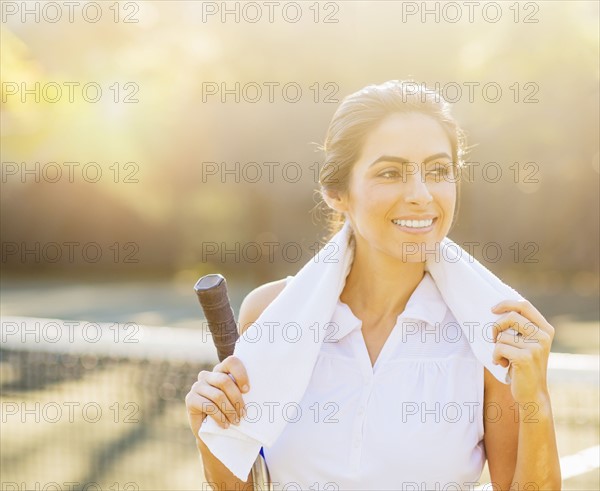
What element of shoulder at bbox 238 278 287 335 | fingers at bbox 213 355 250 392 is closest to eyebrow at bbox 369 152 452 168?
shoulder at bbox 238 278 287 335

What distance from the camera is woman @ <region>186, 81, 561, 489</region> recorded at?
3.01 meters

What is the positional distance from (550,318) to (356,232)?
20415mm

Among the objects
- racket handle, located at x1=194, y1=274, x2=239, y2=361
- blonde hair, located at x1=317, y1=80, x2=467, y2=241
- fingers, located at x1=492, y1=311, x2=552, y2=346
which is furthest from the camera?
blonde hair, located at x1=317, y1=80, x2=467, y2=241

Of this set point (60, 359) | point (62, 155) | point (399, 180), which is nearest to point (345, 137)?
point (399, 180)

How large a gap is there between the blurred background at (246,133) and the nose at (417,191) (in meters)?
18.9

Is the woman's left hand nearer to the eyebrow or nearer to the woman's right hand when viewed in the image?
the eyebrow

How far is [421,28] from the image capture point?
29.8 meters

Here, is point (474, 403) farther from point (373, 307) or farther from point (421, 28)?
point (421, 28)

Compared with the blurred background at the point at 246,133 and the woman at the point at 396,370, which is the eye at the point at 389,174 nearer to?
the woman at the point at 396,370

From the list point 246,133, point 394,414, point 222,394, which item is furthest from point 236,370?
point 246,133

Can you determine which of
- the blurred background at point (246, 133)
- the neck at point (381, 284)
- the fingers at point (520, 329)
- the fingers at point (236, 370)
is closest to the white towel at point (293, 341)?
the fingers at point (236, 370)

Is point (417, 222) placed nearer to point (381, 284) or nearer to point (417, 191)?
point (417, 191)

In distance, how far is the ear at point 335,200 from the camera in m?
3.55

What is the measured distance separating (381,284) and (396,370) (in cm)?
35
